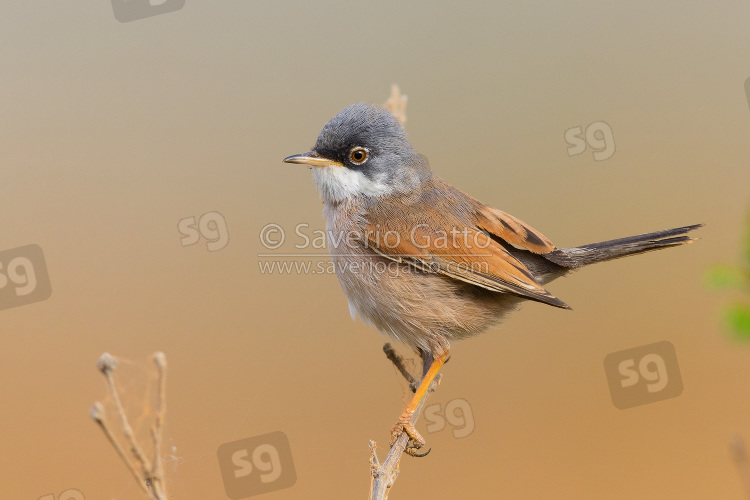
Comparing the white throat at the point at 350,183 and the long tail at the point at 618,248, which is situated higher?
the white throat at the point at 350,183

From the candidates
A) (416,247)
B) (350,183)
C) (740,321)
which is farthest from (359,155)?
(740,321)

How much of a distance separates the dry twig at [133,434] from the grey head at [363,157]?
2428 mm

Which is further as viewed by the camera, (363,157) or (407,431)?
(363,157)

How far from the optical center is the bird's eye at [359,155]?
363 cm

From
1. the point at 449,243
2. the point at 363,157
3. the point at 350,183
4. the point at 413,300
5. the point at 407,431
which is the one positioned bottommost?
the point at 407,431

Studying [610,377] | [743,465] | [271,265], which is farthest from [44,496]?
[743,465]

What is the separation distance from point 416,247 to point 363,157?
2.13ft

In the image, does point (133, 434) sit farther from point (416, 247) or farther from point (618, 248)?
point (618, 248)

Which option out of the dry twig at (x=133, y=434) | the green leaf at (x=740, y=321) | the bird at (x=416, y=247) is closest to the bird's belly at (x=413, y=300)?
the bird at (x=416, y=247)

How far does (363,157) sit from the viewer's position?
366 cm

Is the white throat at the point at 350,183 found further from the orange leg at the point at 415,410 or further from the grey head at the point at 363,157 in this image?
the orange leg at the point at 415,410

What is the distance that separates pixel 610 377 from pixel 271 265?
279 cm

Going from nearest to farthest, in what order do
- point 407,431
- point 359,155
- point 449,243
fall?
point 407,431
point 449,243
point 359,155

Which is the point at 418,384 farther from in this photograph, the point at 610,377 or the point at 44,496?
the point at 44,496
